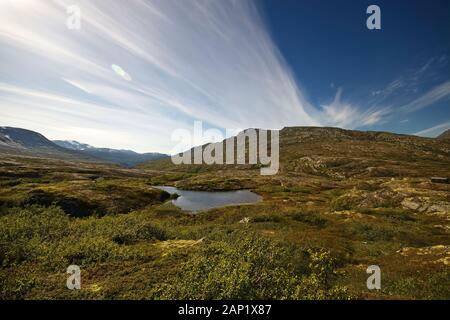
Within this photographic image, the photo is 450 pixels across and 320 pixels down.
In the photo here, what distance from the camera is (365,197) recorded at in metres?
74.1

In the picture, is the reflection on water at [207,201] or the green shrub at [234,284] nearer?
the green shrub at [234,284]

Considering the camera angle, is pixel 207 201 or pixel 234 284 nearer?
pixel 234 284

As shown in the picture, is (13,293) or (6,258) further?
(6,258)

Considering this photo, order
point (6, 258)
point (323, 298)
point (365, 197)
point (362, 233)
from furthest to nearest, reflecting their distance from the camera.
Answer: point (365, 197) < point (362, 233) < point (6, 258) < point (323, 298)

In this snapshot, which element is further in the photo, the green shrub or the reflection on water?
the reflection on water

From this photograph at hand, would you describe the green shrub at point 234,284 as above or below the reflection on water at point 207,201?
above

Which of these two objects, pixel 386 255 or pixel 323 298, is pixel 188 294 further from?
pixel 386 255

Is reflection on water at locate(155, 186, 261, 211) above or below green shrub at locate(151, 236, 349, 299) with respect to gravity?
below

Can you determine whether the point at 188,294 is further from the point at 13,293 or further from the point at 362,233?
the point at 362,233

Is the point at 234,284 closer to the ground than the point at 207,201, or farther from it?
farther from it
